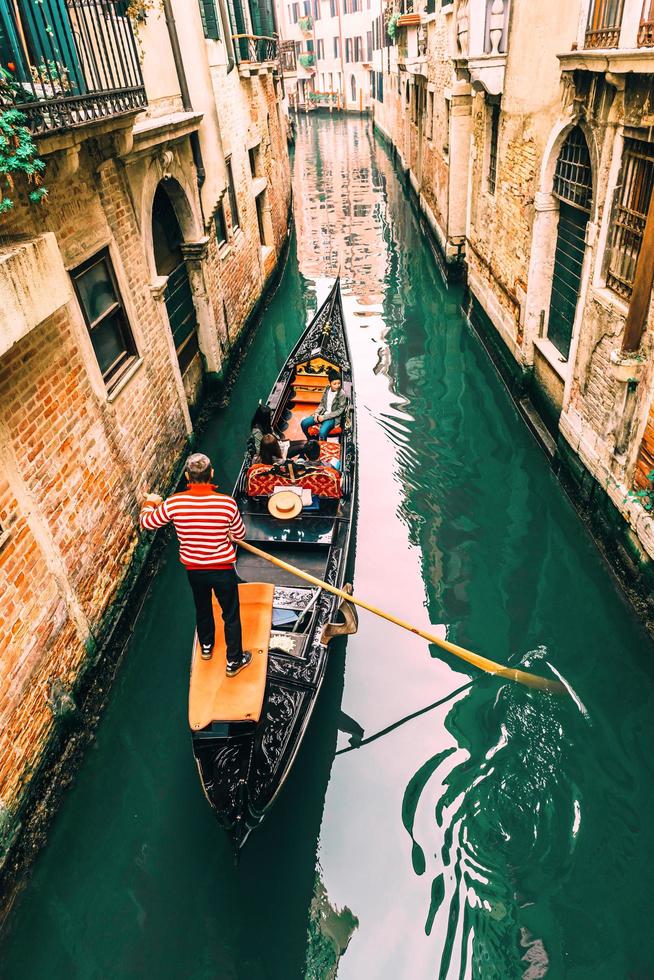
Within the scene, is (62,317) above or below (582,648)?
above

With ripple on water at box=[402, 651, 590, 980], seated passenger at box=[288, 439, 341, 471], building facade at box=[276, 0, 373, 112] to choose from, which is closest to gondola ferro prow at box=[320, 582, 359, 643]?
ripple on water at box=[402, 651, 590, 980]

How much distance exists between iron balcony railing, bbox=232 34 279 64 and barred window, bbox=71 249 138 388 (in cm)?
632

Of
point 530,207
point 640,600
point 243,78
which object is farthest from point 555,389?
point 243,78

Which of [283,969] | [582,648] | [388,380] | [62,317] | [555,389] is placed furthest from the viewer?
[388,380]

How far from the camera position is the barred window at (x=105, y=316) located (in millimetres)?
4793

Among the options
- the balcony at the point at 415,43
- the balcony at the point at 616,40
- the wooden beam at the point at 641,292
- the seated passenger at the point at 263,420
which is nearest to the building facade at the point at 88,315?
the seated passenger at the point at 263,420

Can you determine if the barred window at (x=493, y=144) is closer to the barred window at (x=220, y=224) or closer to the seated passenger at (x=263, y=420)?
the barred window at (x=220, y=224)

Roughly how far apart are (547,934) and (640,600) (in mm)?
2463

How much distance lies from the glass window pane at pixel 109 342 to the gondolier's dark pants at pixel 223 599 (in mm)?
2291

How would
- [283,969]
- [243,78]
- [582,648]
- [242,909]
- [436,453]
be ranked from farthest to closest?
[243,78] < [436,453] < [582,648] < [242,909] < [283,969]

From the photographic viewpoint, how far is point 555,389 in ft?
22.0

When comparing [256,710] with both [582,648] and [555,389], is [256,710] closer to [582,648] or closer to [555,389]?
[582,648]

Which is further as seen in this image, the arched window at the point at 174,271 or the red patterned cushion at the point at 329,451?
the arched window at the point at 174,271

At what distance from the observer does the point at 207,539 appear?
349 centimetres
